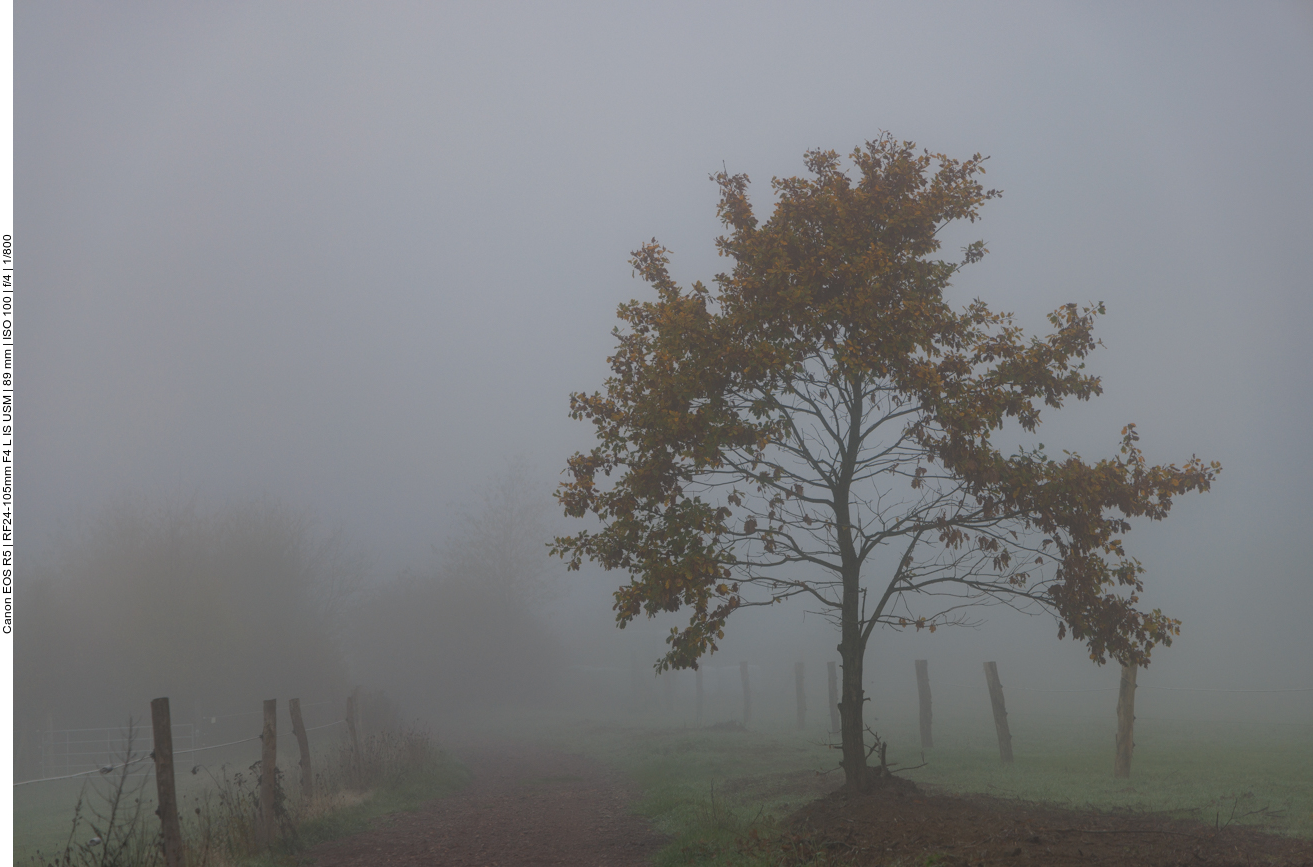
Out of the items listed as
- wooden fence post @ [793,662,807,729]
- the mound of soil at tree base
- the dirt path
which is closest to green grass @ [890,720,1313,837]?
the mound of soil at tree base

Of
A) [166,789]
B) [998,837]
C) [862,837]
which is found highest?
[166,789]

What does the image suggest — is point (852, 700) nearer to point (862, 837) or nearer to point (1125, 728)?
point (862, 837)

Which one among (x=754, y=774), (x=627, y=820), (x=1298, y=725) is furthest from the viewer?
(x=1298, y=725)

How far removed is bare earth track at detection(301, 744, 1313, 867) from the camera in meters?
7.86

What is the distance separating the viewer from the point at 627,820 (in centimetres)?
1428

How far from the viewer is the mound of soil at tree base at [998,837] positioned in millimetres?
7688

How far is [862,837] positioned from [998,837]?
1.49 metres

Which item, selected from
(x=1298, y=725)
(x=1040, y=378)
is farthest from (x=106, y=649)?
(x=1298, y=725)

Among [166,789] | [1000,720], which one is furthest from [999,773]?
[166,789]

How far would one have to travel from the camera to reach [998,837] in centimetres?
838

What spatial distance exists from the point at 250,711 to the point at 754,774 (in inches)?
1129

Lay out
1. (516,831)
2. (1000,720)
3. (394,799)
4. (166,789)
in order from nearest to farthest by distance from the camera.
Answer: (166,789), (516,831), (394,799), (1000,720)

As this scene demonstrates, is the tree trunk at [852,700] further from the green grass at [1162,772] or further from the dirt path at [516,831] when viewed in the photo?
the green grass at [1162,772]

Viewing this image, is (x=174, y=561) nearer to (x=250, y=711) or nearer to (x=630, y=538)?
(x=250, y=711)
